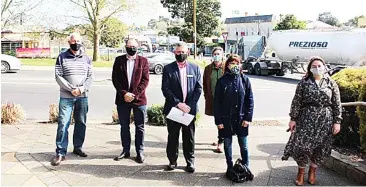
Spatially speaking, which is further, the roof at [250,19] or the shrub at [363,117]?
the roof at [250,19]

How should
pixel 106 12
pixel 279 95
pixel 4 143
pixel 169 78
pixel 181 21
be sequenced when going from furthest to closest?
pixel 181 21, pixel 106 12, pixel 279 95, pixel 4 143, pixel 169 78

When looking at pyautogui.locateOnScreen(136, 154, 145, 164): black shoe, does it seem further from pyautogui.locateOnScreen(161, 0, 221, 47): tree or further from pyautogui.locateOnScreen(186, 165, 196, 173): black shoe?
pyautogui.locateOnScreen(161, 0, 221, 47): tree

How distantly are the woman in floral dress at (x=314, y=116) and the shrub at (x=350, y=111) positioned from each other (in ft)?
4.56

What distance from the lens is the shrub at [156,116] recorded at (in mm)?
8766

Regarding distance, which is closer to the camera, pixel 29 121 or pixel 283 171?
pixel 283 171

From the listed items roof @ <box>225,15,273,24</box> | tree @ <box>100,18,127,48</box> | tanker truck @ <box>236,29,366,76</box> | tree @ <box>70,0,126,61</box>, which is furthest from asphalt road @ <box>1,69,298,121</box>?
roof @ <box>225,15,273,24</box>

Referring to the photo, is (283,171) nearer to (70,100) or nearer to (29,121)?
(70,100)

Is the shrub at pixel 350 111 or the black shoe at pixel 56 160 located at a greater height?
the shrub at pixel 350 111

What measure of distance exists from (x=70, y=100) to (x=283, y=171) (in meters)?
3.13

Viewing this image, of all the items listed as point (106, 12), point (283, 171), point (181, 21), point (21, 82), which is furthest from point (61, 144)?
point (181, 21)

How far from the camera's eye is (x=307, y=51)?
25.2m

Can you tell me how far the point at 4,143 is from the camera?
6.93 meters

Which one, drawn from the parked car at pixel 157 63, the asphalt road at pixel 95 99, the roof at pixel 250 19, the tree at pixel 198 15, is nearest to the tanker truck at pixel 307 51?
the parked car at pixel 157 63

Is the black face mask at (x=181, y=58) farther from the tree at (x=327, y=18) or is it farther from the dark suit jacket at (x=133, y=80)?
the tree at (x=327, y=18)
